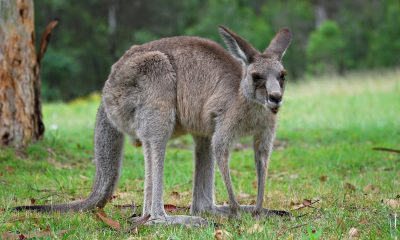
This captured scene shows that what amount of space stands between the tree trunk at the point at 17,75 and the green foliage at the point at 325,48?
23322 millimetres

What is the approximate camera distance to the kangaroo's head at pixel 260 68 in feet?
15.3

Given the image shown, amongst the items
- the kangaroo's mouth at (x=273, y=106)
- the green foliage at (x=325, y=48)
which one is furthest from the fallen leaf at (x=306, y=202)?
the green foliage at (x=325, y=48)

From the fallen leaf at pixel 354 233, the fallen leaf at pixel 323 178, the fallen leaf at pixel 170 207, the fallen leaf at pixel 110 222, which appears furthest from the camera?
the fallen leaf at pixel 323 178

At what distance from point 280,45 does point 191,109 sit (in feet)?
2.89

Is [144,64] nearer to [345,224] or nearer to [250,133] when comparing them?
[250,133]

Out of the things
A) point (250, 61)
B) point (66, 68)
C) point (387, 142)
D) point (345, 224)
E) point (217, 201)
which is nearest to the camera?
point (345, 224)

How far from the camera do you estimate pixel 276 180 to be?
712cm

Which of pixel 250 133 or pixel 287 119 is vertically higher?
pixel 287 119

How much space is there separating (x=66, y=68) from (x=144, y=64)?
2428 centimetres

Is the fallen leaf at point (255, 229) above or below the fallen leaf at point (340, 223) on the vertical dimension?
below

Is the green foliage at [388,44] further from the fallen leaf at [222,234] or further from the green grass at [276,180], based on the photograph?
the fallen leaf at [222,234]

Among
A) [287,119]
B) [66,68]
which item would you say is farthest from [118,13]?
[287,119]

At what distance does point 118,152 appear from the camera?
538 cm

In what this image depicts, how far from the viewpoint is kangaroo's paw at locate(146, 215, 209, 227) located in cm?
472
